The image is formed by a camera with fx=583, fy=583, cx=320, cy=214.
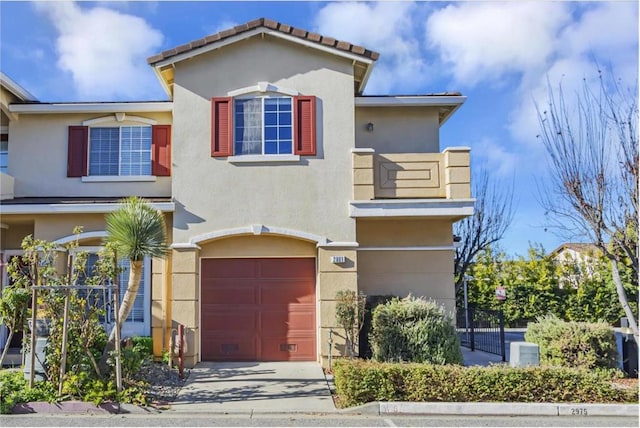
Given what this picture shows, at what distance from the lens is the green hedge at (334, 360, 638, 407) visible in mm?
9203

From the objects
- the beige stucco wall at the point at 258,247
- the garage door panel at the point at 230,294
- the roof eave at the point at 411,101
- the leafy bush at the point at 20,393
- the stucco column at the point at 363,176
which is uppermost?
the roof eave at the point at 411,101

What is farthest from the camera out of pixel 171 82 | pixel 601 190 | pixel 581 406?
pixel 171 82

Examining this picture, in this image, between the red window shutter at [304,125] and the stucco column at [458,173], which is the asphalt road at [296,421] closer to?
the stucco column at [458,173]

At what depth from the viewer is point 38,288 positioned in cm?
936

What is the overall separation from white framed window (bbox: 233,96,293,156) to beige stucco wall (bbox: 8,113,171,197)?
2.17 meters

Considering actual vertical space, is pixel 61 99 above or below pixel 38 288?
above

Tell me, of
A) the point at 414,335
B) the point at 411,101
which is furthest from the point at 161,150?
the point at 414,335

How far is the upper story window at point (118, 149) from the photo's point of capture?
546 inches

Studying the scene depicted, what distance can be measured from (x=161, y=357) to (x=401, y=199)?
6231mm

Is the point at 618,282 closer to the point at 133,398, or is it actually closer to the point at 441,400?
the point at 441,400

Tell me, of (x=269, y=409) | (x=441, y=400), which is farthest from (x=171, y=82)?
(x=441, y=400)

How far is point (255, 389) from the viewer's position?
1035 centimetres

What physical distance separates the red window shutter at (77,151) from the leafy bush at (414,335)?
7788 millimetres

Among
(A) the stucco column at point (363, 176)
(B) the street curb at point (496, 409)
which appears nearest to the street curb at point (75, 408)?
(B) the street curb at point (496, 409)
